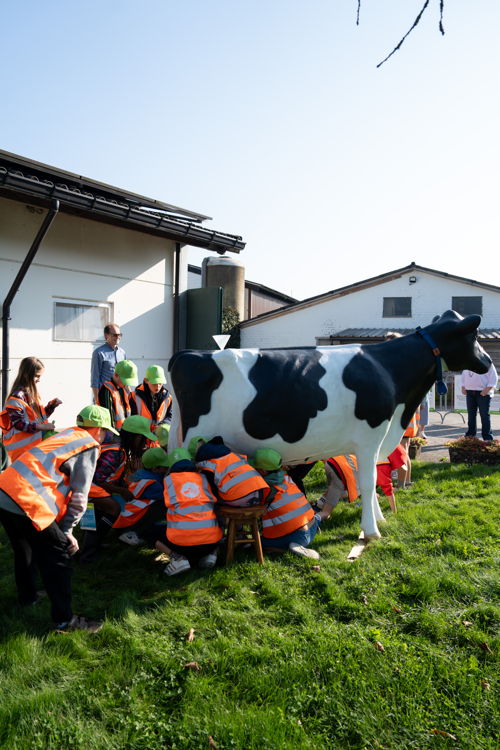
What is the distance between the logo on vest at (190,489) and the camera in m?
3.63

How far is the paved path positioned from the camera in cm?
841

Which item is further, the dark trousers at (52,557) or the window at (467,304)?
the window at (467,304)

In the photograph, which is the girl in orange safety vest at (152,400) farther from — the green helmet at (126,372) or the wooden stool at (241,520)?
the wooden stool at (241,520)

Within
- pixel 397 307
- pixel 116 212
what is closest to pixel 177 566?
pixel 116 212

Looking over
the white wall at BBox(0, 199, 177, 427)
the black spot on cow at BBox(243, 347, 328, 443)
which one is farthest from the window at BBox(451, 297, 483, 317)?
the black spot on cow at BBox(243, 347, 328, 443)

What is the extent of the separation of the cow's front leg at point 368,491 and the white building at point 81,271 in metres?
4.30

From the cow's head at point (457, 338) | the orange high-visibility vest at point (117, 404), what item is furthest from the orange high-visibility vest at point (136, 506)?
the cow's head at point (457, 338)

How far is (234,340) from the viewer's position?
22.7m

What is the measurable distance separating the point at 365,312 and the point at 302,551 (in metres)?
18.6

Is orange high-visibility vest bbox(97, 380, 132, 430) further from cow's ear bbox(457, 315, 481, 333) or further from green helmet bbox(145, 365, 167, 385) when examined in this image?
cow's ear bbox(457, 315, 481, 333)

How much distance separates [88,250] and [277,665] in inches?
238

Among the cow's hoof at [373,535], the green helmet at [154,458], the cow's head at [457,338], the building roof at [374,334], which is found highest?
the building roof at [374,334]

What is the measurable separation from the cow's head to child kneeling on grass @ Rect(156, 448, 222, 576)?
8.20 feet

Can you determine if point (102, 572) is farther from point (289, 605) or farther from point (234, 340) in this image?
point (234, 340)
